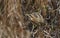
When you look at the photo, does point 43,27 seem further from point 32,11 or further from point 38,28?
point 32,11

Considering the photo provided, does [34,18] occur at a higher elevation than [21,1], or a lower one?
lower

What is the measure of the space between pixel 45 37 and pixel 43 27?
0.31 feet

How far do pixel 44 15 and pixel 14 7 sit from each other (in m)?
0.32

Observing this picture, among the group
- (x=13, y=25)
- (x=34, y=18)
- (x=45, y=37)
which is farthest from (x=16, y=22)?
(x=45, y=37)

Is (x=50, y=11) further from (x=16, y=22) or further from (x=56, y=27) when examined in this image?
(x=16, y=22)

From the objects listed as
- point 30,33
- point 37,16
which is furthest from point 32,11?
point 30,33

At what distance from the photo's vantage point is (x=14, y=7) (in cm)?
184

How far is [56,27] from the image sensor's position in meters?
2.01

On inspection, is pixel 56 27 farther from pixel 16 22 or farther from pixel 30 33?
pixel 16 22

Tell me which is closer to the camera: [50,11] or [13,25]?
[13,25]

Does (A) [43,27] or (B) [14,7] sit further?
(A) [43,27]

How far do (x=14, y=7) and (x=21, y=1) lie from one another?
13cm

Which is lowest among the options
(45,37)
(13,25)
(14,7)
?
(45,37)

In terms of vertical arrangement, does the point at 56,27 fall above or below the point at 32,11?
below
